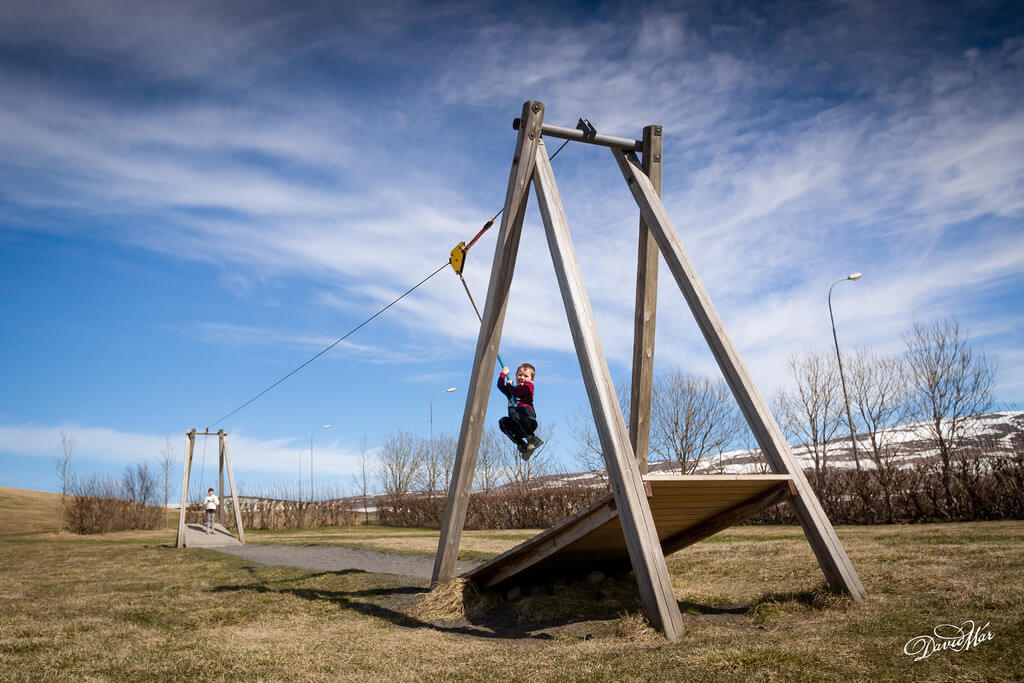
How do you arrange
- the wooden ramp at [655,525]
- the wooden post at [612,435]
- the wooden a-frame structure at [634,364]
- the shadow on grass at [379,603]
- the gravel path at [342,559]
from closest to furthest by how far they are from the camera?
the wooden post at [612,435] → the wooden a-frame structure at [634,364] → the wooden ramp at [655,525] → the shadow on grass at [379,603] → the gravel path at [342,559]

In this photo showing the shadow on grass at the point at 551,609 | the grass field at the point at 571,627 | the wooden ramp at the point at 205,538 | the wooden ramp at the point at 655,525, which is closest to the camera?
the grass field at the point at 571,627

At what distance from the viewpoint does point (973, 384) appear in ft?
81.6

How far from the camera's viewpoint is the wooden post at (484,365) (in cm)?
695

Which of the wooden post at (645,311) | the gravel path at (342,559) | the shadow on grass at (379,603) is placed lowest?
the gravel path at (342,559)

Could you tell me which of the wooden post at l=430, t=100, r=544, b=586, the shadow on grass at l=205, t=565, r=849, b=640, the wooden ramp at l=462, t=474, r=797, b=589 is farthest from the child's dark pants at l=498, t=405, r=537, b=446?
the shadow on grass at l=205, t=565, r=849, b=640

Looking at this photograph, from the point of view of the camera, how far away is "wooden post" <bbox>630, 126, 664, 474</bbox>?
7180mm

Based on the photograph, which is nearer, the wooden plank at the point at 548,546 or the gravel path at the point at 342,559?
the wooden plank at the point at 548,546

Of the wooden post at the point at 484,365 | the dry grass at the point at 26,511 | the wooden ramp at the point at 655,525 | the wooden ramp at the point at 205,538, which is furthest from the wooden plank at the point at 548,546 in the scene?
the dry grass at the point at 26,511

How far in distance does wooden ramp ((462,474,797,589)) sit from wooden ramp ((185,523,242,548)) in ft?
52.3

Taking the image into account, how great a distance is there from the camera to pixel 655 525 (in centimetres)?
618

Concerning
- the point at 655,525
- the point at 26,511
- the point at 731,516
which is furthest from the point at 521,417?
the point at 26,511

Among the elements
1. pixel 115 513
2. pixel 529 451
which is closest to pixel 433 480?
pixel 115 513

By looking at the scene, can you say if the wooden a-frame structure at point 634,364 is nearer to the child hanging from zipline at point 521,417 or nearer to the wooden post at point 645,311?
the wooden post at point 645,311

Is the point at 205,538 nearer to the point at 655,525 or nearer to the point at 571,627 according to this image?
the point at 571,627
